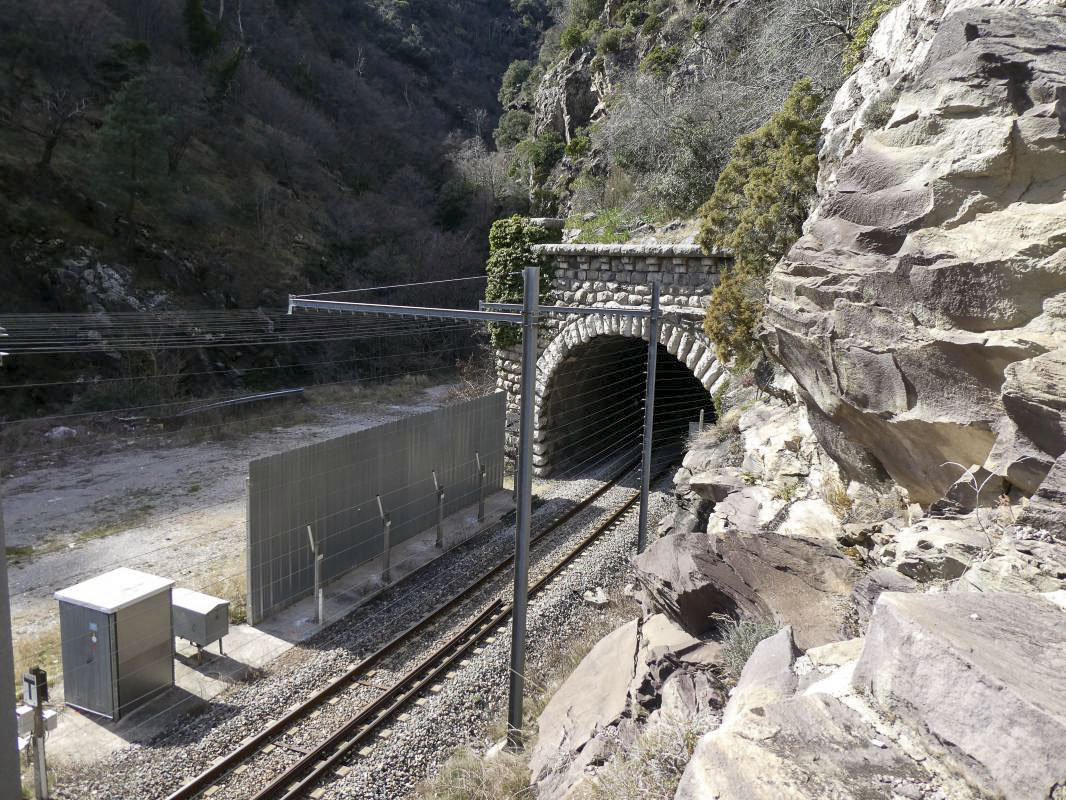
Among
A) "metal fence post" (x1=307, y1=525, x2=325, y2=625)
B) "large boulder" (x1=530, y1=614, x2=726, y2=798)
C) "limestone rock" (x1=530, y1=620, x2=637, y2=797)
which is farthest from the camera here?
"metal fence post" (x1=307, y1=525, x2=325, y2=625)

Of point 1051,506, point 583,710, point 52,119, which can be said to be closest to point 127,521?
point 583,710

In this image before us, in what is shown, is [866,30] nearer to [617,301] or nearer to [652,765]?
[617,301]

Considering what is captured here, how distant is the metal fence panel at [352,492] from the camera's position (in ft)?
30.4

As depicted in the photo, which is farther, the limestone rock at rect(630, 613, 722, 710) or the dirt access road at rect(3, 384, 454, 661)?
the dirt access road at rect(3, 384, 454, 661)

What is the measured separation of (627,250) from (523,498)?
8.32 metres

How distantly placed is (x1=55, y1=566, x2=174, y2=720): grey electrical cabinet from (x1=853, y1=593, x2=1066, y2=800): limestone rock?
692cm

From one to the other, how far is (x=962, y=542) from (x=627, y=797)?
2155 millimetres

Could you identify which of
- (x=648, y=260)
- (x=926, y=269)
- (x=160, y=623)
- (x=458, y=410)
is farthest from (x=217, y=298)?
(x=926, y=269)

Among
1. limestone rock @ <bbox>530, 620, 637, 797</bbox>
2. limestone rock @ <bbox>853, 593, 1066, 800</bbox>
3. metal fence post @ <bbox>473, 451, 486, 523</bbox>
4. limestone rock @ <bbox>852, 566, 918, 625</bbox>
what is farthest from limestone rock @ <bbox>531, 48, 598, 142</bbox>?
limestone rock @ <bbox>853, 593, 1066, 800</bbox>

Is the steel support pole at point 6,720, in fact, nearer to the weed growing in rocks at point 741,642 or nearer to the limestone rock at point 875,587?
the weed growing in rocks at point 741,642

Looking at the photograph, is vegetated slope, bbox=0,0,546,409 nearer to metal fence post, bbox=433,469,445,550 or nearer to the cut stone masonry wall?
the cut stone masonry wall

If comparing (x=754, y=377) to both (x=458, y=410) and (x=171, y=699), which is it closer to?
(x=458, y=410)

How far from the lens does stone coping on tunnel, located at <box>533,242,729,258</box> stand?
12547mm

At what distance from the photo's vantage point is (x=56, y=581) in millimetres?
11266
